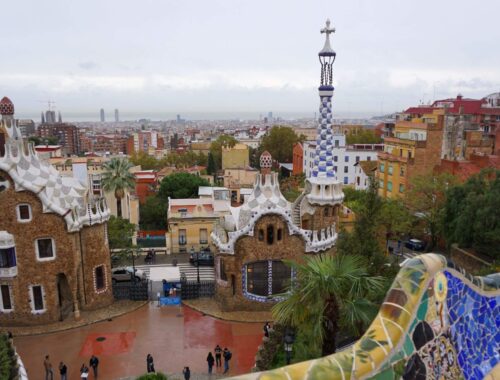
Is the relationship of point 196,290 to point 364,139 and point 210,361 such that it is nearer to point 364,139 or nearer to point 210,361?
point 210,361

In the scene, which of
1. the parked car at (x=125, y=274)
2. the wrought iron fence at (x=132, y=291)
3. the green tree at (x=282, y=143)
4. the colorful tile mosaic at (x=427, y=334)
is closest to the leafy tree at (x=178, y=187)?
the parked car at (x=125, y=274)

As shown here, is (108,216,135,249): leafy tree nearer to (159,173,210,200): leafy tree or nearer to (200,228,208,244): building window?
(200,228,208,244): building window

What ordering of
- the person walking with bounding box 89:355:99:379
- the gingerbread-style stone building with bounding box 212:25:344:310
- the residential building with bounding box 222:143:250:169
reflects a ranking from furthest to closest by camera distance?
the residential building with bounding box 222:143:250:169 < the gingerbread-style stone building with bounding box 212:25:344:310 < the person walking with bounding box 89:355:99:379

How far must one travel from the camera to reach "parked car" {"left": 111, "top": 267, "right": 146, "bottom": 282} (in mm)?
26406

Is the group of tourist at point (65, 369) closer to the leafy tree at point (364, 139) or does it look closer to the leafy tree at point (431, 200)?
the leafy tree at point (431, 200)

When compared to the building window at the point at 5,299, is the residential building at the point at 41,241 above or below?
above

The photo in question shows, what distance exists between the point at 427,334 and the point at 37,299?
19474mm

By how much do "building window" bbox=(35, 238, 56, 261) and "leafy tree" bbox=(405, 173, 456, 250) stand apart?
25.3 metres

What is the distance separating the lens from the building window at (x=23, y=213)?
791 inches

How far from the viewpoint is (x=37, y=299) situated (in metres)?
21.0

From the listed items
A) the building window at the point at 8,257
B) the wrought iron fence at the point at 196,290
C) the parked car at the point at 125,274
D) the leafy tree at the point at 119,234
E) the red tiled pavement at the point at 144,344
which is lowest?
the red tiled pavement at the point at 144,344

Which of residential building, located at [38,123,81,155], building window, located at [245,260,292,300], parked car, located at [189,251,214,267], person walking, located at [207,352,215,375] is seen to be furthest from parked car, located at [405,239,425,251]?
residential building, located at [38,123,81,155]

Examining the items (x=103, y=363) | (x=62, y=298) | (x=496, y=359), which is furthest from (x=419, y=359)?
(x=62, y=298)

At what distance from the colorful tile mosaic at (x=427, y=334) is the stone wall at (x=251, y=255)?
46.9ft
